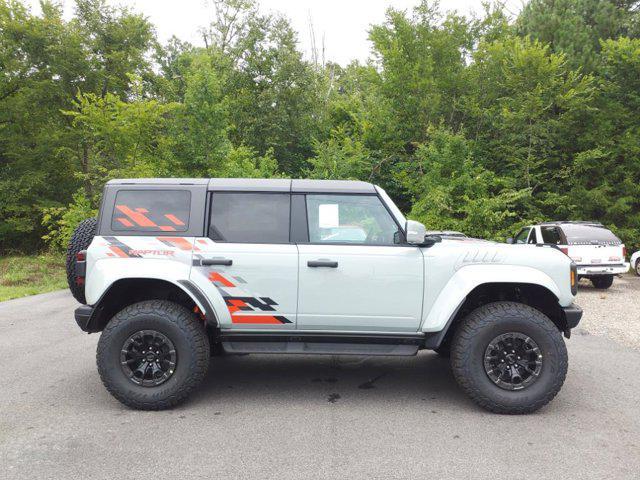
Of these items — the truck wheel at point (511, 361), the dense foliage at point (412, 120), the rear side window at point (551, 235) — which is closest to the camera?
the truck wheel at point (511, 361)

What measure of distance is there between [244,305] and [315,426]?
3.68 feet

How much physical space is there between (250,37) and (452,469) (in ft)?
87.3

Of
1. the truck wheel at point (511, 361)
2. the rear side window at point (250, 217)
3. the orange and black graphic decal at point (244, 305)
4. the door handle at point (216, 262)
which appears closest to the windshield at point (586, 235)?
the truck wheel at point (511, 361)

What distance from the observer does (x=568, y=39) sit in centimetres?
1867

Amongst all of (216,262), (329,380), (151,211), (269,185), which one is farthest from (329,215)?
(329,380)

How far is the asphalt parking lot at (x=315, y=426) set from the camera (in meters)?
3.04

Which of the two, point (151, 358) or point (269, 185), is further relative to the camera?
point (269, 185)

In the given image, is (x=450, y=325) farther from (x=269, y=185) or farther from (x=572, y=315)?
(x=269, y=185)

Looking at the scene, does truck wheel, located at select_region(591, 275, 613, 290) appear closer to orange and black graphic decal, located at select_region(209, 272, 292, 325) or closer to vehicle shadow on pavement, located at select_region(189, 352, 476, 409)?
vehicle shadow on pavement, located at select_region(189, 352, 476, 409)

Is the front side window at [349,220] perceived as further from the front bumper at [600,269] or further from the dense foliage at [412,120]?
the dense foliage at [412,120]

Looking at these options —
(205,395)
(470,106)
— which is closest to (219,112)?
(470,106)

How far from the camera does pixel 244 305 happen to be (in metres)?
4.06

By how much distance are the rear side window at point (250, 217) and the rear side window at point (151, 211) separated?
0.26 meters

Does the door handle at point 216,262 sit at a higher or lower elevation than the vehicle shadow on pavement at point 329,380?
higher
